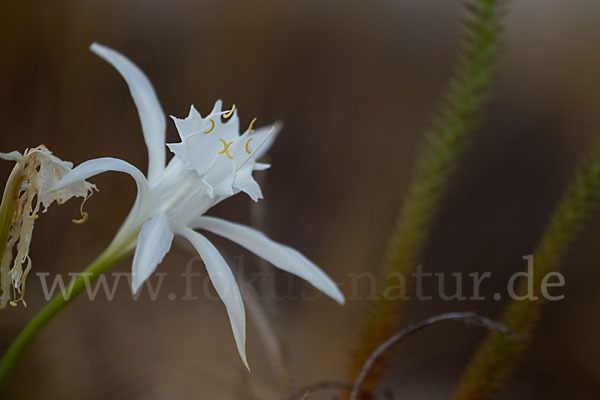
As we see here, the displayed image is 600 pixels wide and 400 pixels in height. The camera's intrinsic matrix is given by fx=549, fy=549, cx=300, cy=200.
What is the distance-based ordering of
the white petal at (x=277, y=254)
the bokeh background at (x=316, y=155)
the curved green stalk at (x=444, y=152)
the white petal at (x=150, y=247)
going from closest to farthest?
the white petal at (x=150, y=247), the white petal at (x=277, y=254), the curved green stalk at (x=444, y=152), the bokeh background at (x=316, y=155)

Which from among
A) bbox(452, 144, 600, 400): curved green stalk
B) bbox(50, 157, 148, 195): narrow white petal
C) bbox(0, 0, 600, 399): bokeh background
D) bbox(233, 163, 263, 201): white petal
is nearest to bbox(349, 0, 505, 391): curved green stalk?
bbox(452, 144, 600, 400): curved green stalk

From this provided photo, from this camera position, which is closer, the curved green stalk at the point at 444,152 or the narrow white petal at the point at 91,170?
the narrow white petal at the point at 91,170

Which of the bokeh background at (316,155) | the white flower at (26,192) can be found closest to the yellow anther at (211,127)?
the white flower at (26,192)

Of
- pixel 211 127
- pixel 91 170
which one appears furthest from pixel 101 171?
pixel 211 127

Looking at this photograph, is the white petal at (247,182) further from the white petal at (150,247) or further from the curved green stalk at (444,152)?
the curved green stalk at (444,152)

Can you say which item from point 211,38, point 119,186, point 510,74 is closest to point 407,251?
point 119,186

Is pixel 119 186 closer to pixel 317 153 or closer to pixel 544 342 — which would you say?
pixel 317 153

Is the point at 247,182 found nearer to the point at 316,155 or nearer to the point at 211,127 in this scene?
the point at 211,127
